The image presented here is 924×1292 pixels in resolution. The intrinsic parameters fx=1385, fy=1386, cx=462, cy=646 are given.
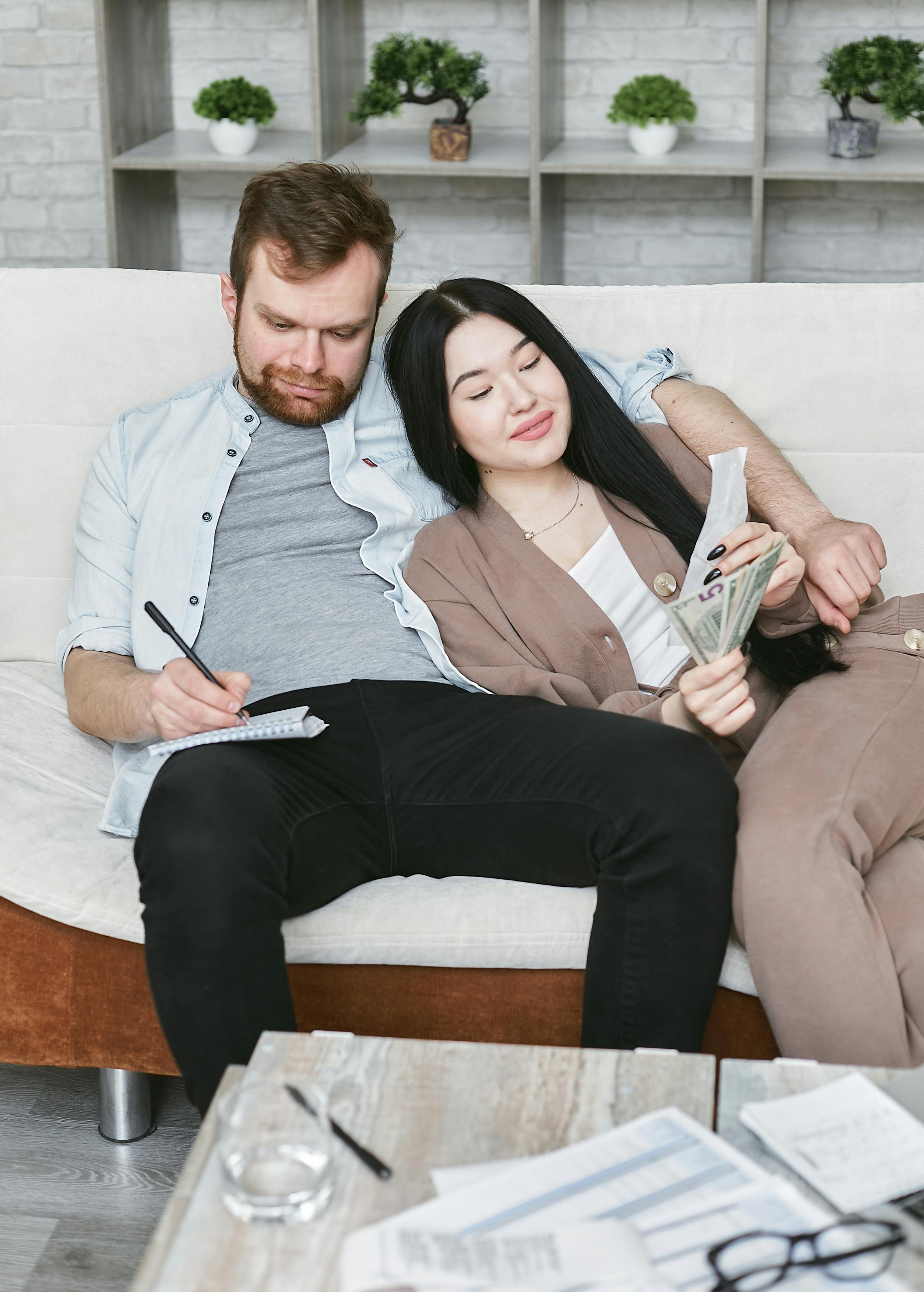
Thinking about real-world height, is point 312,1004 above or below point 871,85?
below

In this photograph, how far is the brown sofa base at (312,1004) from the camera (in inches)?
62.1

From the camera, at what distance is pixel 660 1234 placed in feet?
3.05

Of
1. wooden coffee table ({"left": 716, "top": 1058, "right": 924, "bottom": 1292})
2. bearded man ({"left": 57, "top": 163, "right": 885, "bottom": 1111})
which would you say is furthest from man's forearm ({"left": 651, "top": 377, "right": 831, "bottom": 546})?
wooden coffee table ({"left": 716, "top": 1058, "right": 924, "bottom": 1292})

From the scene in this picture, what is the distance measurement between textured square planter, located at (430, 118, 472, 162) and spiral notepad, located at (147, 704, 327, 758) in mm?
2134

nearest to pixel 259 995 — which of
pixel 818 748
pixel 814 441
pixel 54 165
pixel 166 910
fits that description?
pixel 166 910

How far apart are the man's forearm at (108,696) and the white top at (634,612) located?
22.9 inches

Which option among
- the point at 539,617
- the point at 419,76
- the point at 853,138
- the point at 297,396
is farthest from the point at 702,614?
the point at 419,76

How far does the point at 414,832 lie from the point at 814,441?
2.97 ft

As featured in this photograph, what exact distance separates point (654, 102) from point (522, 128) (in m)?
0.46

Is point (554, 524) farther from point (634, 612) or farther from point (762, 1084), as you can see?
point (762, 1084)

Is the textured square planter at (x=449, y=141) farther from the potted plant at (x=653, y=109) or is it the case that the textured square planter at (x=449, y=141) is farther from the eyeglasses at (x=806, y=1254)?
the eyeglasses at (x=806, y=1254)

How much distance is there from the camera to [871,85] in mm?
3297

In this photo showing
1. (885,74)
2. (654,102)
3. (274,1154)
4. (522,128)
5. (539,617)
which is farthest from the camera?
(522,128)

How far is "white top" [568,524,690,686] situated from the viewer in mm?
1829
